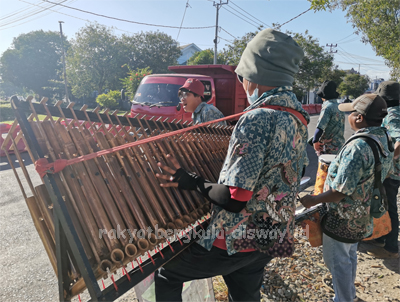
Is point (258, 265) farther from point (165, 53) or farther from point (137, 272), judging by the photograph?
point (165, 53)

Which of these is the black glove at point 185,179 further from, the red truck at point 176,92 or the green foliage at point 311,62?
the green foliage at point 311,62

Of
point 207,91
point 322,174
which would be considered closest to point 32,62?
point 207,91

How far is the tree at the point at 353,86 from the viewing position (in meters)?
39.4

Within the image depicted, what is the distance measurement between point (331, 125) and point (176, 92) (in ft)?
13.8

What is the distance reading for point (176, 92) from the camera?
24.2 feet

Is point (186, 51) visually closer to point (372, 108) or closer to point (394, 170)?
point (394, 170)

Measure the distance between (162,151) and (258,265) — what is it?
1.00m

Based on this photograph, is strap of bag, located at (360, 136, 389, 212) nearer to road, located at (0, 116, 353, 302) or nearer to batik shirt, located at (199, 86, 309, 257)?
batik shirt, located at (199, 86, 309, 257)

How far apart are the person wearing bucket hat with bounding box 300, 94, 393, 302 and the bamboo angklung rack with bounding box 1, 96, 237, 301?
47.8 inches

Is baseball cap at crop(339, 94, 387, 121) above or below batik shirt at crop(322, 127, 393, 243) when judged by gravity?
above

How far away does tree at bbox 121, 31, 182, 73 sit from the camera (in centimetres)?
3569

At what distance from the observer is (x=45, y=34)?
4616 centimetres

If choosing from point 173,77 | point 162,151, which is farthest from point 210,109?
point 173,77

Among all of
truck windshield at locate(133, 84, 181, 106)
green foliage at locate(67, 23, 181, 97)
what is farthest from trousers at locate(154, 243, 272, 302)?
green foliage at locate(67, 23, 181, 97)
